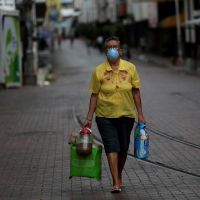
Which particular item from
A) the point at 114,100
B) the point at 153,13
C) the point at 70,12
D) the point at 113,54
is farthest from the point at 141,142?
the point at 70,12

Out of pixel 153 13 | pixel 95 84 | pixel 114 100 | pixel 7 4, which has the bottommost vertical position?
pixel 114 100

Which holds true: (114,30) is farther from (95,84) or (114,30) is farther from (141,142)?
(141,142)

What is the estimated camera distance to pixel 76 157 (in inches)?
327

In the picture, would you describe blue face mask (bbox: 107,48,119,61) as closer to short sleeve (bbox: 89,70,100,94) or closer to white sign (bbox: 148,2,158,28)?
short sleeve (bbox: 89,70,100,94)

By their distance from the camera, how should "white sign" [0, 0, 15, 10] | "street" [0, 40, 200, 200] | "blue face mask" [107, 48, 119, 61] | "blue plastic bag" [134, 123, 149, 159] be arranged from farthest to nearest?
"white sign" [0, 0, 15, 10], "street" [0, 40, 200, 200], "blue plastic bag" [134, 123, 149, 159], "blue face mask" [107, 48, 119, 61]

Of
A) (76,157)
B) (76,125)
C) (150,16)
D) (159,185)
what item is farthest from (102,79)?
(150,16)

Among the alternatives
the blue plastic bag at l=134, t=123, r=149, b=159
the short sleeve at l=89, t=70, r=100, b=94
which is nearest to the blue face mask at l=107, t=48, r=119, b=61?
the short sleeve at l=89, t=70, r=100, b=94

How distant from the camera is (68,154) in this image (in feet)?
38.5

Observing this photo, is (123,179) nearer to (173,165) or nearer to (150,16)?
A: (173,165)

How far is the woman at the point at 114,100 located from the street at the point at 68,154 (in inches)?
22.1

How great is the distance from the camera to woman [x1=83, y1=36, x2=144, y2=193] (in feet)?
27.3

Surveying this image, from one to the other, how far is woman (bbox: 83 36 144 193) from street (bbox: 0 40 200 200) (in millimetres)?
560

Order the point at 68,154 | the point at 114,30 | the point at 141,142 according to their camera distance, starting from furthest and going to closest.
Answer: the point at 114,30 < the point at 68,154 < the point at 141,142

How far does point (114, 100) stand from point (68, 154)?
3616 millimetres
